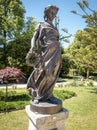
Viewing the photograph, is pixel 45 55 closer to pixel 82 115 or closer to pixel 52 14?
pixel 52 14

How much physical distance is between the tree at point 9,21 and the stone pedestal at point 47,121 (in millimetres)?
18276

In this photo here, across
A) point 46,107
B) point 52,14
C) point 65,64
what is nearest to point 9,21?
point 65,64

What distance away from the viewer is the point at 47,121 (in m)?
4.21

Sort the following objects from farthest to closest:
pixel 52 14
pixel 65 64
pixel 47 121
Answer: pixel 65 64 < pixel 52 14 < pixel 47 121

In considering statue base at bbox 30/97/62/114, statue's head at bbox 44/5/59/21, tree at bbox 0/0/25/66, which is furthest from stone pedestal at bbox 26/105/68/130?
tree at bbox 0/0/25/66

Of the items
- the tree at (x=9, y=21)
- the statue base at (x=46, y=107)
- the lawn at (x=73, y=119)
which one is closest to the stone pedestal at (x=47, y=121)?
the statue base at (x=46, y=107)

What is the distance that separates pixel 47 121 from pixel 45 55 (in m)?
1.41

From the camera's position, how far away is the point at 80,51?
17266 millimetres

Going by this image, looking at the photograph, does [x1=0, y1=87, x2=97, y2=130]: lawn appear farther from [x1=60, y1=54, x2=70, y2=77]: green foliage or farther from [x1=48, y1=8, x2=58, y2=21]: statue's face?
[x1=60, y1=54, x2=70, y2=77]: green foliage

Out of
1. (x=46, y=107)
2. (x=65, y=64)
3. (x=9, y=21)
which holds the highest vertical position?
(x=9, y=21)

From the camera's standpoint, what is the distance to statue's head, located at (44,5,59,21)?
4.35 metres

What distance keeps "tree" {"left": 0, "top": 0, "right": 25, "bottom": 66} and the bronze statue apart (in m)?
17.7

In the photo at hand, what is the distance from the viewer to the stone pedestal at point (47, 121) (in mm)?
4125

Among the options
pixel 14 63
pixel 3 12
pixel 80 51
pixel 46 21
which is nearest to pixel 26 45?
pixel 14 63
